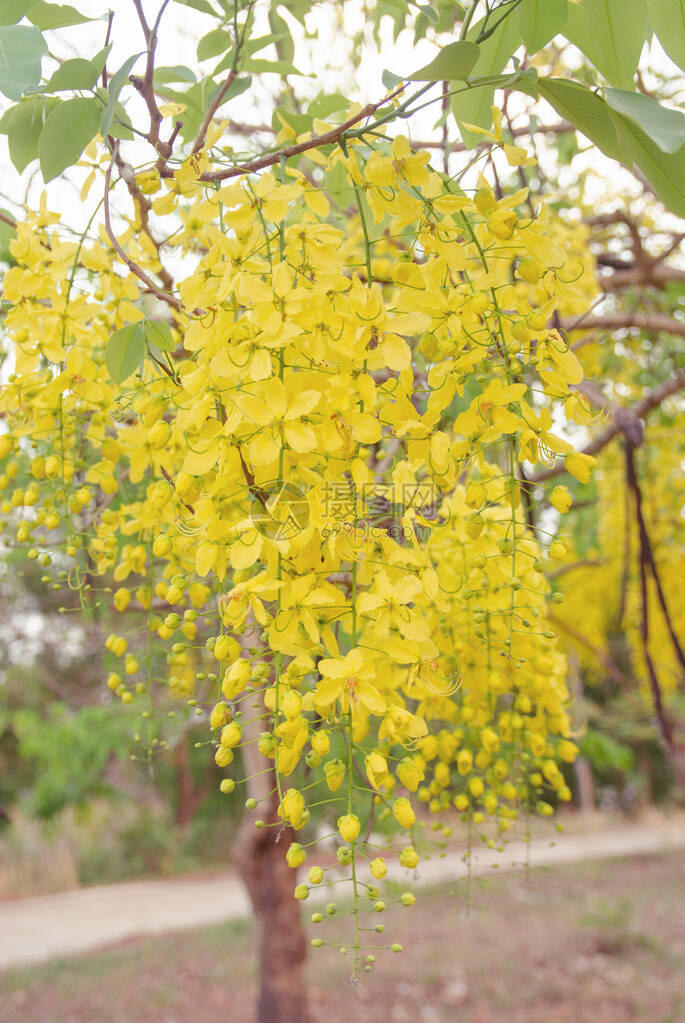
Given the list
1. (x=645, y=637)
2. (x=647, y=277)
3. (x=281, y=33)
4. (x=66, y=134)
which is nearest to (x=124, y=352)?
(x=66, y=134)

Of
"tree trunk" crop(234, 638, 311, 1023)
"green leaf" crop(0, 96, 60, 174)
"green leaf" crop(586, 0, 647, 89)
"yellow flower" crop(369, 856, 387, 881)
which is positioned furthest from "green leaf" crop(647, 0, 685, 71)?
"tree trunk" crop(234, 638, 311, 1023)

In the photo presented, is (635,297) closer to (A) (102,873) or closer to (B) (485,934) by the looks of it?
(B) (485,934)

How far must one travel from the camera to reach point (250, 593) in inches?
25.4

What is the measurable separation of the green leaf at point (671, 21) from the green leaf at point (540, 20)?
79 mm

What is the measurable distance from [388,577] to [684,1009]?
14.7ft

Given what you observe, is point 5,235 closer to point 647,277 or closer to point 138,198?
point 138,198

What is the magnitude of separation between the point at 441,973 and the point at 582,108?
549 centimetres

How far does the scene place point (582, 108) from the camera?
706mm

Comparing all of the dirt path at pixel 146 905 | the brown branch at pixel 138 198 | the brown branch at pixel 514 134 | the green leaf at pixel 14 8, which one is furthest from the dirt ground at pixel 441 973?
the green leaf at pixel 14 8

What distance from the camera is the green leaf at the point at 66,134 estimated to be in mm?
817

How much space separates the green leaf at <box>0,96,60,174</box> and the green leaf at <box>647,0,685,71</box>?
0.64 m

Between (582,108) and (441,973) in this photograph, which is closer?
(582,108)

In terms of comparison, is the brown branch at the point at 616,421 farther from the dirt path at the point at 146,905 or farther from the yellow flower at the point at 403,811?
the dirt path at the point at 146,905

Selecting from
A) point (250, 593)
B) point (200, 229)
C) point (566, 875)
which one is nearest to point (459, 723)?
point (250, 593)
